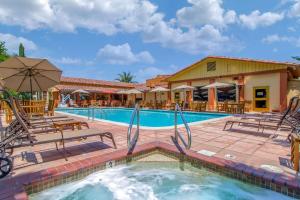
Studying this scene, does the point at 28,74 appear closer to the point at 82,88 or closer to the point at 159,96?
the point at 159,96

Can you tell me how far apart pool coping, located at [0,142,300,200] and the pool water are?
98 mm

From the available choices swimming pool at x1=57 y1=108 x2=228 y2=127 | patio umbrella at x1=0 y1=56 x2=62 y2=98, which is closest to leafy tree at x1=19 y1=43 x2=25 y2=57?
swimming pool at x1=57 y1=108 x2=228 y2=127

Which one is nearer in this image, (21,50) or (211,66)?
(211,66)

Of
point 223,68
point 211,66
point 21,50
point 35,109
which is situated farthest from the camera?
point 21,50

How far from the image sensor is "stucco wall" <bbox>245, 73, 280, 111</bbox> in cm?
1334

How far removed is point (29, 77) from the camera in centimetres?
724

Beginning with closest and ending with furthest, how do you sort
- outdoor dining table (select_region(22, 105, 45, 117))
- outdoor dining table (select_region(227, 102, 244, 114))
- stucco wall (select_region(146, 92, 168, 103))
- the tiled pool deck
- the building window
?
the tiled pool deck < outdoor dining table (select_region(22, 105, 45, 117)) < outdoor dining table (select_region(227, 102, 244, 114)) < the building window < stucco wall (select_region(146, 92, 168, 103))

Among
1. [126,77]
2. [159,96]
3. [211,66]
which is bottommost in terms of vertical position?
[159,96]

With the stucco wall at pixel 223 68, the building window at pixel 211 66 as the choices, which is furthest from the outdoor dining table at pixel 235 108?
the building window at pixel 211 66

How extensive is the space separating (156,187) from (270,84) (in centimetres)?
1393

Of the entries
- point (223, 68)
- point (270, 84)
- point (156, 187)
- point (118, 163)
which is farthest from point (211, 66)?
point (156, 187)

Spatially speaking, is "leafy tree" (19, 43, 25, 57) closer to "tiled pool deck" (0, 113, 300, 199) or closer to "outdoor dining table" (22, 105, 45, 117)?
"outdoor dining table" (22, 105, 45, 117)

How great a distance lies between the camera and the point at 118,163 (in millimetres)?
3834

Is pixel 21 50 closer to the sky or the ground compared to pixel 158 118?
closer to the sky
